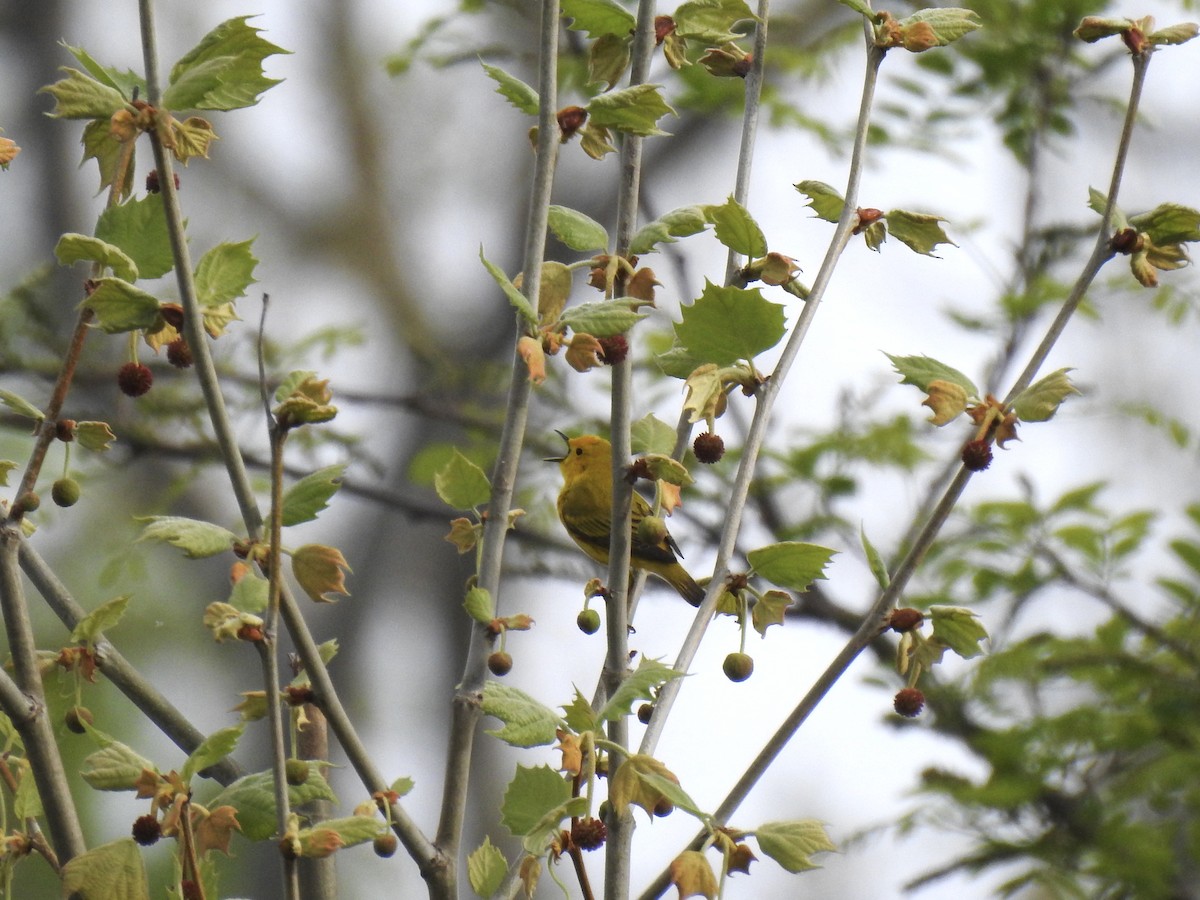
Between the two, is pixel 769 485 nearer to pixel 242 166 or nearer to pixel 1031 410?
pixel 1031 410

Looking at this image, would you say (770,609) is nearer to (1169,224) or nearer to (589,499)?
(1169,224)

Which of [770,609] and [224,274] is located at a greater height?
[224,274]

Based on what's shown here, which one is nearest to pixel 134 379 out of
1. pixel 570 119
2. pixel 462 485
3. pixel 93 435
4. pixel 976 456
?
pixel 93 435

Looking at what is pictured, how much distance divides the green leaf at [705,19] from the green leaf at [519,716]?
59 centimetres

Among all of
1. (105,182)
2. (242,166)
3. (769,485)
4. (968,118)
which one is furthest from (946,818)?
(242,166)

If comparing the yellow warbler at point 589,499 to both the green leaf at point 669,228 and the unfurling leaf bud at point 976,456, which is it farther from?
the unfurling leaf bud at point 976,456

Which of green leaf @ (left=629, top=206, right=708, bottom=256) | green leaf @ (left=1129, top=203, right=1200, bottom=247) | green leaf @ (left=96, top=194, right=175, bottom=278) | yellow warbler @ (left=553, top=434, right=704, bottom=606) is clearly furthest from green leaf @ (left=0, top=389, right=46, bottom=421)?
yellow warbler @ (left=553, top=434, right=704, bottom=606)

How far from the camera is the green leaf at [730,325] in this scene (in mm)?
952

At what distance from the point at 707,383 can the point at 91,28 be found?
7.27 m

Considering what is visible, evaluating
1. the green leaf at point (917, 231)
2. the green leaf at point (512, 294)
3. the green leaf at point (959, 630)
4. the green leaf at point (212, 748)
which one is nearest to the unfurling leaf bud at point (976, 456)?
the green leaf at point (959, 630)

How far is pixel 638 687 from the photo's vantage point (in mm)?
831

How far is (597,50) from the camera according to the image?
113cm

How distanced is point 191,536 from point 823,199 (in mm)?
604

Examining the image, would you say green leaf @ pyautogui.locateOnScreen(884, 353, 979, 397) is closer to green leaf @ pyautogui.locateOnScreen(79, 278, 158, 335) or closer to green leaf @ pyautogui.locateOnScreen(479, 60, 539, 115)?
green leaf @ pyautogui.locateOnScreen(479, 60, 539, 115)
